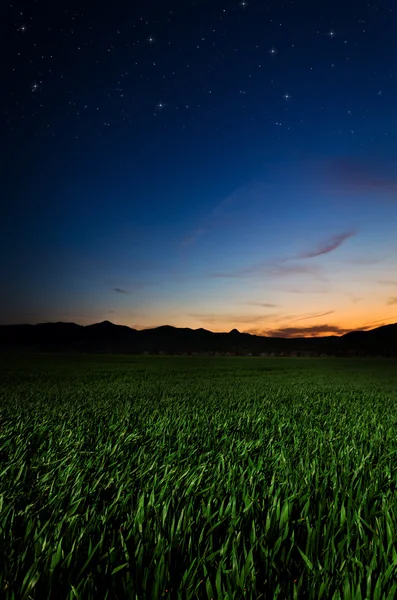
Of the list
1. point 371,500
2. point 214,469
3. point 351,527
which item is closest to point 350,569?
point 351,527

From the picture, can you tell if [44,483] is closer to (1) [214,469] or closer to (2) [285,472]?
(1) [214,469]

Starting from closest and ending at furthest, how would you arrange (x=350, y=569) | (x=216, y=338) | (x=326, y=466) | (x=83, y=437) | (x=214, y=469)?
(x=350, y=569) → (x=214, y=469) → (x=326, y=466) → (x=83, y=437) → (x=216, y=338)

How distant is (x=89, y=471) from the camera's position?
3271mm

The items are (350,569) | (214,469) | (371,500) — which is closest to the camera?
(350,569)

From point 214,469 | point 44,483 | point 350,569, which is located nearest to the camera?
point 350,569

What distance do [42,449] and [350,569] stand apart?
3.49 metres

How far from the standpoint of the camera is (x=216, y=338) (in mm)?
197875

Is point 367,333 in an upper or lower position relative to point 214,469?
upper

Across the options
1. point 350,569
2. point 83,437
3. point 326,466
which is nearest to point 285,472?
point 326,466

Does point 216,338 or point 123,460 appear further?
point 216,338

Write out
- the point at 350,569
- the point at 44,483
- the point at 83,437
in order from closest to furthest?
the point at 350,569 < the point at 44,483 < the point at 83,437

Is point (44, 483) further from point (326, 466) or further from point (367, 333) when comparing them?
point (367, 333)

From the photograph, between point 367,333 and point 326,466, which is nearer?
point 326,466

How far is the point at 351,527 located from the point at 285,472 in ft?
3.07
